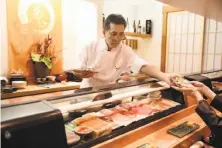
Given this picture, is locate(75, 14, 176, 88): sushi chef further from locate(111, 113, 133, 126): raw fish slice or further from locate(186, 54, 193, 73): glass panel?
locate(186, 54, 193, 73): glass panel

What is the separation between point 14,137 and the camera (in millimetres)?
714

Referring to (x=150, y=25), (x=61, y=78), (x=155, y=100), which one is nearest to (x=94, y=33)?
(x=61, y=78)

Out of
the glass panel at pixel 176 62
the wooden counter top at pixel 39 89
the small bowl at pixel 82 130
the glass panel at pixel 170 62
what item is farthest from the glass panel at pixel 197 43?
A: the small bowl at pixel 82 130

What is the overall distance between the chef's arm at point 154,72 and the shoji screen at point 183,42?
10.1ft

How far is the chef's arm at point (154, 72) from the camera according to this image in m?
1.68

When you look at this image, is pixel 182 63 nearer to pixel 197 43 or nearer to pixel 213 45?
pixel 197 43

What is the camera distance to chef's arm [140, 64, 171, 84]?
1682 millimetres

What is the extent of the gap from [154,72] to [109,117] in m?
0.66

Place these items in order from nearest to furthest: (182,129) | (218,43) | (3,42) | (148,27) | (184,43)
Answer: (182,129) < (3,42) < (218,43) < (184,43) < (148,27)

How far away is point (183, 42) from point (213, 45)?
742 millimetres

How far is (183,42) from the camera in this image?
496 centimetres

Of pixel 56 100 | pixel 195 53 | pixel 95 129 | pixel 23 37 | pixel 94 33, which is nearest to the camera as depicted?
pixel 56 100

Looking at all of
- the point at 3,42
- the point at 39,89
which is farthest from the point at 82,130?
the point at 3,42

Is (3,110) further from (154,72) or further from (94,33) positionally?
(94,33)
